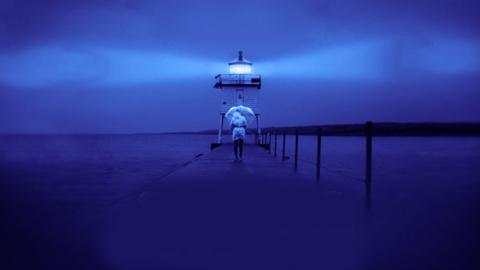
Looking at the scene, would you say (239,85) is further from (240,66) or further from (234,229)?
(234,229)

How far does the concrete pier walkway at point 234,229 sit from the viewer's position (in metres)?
4.07

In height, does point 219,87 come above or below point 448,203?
above

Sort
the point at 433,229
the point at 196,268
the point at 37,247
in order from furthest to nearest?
the point at 433,229 → the point at 37,247 → the point at 196,268

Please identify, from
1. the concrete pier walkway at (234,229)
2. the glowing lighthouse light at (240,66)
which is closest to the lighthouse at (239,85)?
the glowing lighthouse light at (240,66)

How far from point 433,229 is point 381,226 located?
110cm

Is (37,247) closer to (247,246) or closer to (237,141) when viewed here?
(247,246)

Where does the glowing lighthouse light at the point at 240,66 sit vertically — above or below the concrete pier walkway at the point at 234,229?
above

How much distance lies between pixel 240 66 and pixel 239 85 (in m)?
1.29

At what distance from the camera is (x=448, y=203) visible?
43.5 feet

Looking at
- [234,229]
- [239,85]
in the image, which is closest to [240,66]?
[239,85]

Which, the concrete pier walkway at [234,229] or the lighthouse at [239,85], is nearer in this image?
the concrete pier walkway at [234,229]

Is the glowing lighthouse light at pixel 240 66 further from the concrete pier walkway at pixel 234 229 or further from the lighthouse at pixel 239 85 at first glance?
the concrete pier walkway at pixel 234 229

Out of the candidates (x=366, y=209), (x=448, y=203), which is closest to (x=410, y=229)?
(x=366, y=209)

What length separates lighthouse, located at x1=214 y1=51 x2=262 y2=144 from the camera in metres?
28.4
